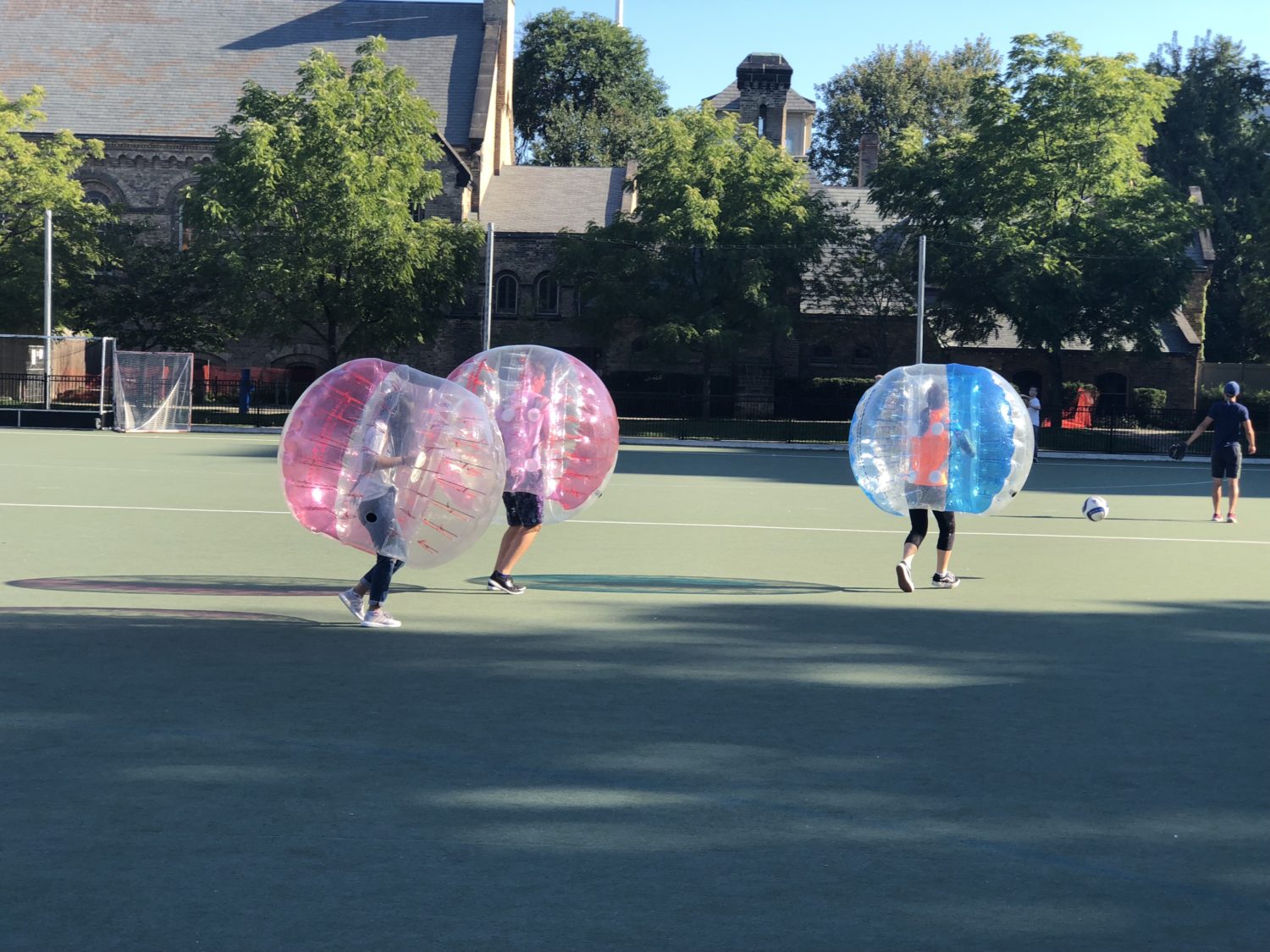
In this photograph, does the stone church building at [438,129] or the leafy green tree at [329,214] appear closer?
→ the leafy green tree at [329,214]

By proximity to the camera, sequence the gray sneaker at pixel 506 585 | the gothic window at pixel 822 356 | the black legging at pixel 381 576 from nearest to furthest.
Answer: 1. the black legging at pixel 381 576
2. the gray sneaker at pixel 506 585
3. the gothic window at pixel 822 356

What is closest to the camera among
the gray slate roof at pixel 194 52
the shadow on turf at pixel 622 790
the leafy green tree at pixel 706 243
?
the shadow on turf at pixel 622 790

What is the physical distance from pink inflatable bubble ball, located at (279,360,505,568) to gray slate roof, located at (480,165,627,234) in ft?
168

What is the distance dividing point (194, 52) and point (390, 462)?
190ft

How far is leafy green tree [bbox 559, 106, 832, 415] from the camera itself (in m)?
49.9

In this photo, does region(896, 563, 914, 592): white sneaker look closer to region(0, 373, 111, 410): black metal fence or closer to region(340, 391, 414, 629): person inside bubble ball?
region(340, 391, 414, 629): person inside bubble ball

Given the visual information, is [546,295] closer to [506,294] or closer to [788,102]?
[506,294]

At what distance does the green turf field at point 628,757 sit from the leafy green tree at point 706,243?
120ft

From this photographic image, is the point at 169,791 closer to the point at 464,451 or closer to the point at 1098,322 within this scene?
the point at 464,451

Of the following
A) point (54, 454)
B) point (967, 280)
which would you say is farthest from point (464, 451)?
point (967, 280)

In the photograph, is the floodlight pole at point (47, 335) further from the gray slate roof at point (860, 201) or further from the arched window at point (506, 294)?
the gray slate roof at point (860, 201)

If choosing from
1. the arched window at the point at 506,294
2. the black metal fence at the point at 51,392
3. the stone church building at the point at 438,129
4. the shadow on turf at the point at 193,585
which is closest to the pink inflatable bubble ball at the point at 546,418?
the shadow on turf at the point at 193,585

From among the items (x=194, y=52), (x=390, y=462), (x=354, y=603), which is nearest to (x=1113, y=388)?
(x=194, y=52)

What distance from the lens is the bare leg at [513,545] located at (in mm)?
11570
